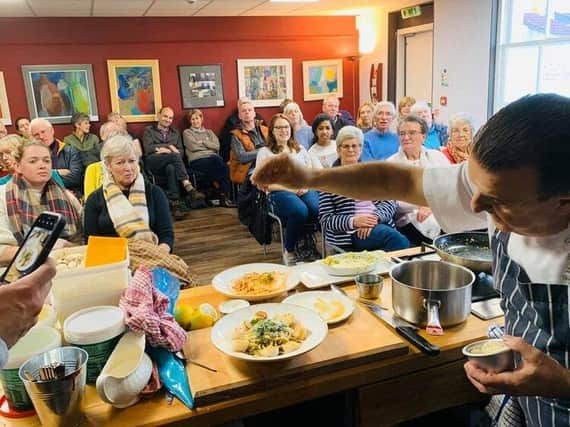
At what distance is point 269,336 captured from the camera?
3.86 feet

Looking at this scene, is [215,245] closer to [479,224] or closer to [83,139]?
[83,139]

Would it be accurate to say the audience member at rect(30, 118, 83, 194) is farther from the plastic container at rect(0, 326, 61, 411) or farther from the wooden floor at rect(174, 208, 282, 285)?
the plastic container at rect(0, 326, 61, 411)

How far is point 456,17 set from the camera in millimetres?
Result: 5633

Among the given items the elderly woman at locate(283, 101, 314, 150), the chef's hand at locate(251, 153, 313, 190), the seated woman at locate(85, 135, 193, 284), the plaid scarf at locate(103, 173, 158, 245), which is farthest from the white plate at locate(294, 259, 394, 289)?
the elderly woman at locate(283, 101, 314, 150)

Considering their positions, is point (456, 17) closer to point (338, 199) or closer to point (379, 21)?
point (379, 21)

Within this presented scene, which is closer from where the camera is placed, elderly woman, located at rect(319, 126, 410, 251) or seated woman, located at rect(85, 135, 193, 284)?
seated woman, located at rect(85, 135, 193, 284)

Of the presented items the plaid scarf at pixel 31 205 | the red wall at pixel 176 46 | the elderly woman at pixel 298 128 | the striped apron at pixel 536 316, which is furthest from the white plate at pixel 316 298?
the red wall at pixel 176 46

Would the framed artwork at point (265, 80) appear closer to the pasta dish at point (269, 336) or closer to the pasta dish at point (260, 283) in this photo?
the pasta dish at point (260, 283)

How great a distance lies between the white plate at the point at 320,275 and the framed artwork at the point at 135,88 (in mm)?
5642

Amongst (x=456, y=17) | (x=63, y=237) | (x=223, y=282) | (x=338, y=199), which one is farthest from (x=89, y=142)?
(x=223, y=282)

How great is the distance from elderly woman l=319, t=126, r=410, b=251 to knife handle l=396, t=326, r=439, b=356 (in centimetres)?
164

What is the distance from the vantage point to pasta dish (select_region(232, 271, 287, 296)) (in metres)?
1.53

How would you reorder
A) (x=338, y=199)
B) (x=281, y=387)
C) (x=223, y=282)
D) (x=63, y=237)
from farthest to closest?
(x=338, y=199) < (x=63, y=237) < (x=223, y=282) < (x=281, y=387)

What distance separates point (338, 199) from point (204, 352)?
1.92 m
